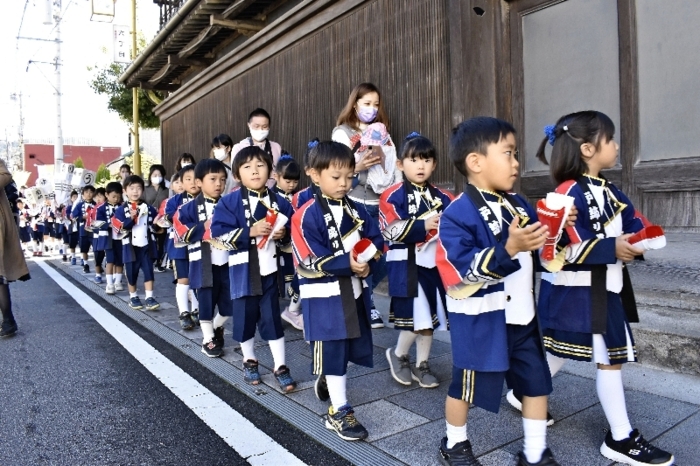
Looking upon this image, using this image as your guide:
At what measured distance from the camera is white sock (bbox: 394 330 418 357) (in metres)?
3.86

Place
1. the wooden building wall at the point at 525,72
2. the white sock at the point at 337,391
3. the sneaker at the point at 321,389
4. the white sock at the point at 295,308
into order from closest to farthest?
1. the white sock at the point at 337,391
2. the sneaker at the point at 321,389
3. the wooden building wall at the point at 525,72
4. the white sock at the point at 295,308

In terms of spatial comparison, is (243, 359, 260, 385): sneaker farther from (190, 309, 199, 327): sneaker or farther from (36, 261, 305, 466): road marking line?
(190, 309, 199, 327): sneaker

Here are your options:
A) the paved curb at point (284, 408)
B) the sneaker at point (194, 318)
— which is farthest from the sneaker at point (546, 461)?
the sneaker at point (194, 318)

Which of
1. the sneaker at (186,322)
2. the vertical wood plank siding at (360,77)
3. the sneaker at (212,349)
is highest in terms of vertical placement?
the vertical wood plank siding at (360,77)

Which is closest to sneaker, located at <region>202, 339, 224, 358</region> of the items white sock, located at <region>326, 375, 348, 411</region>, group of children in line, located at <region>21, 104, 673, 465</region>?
group of children in line, located at <region>21, 104, 673, 465</region>

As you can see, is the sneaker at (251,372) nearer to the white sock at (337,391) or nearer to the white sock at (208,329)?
the white sock at (208,329)

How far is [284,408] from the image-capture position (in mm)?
3523

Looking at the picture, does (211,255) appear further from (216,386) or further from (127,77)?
(127,77)

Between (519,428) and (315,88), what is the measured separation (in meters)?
6.29

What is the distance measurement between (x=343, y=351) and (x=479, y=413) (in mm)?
915

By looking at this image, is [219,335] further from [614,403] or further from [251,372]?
[614,403]

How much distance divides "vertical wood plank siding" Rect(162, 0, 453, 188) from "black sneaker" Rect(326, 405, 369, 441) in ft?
11.8

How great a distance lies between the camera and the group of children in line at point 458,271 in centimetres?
244

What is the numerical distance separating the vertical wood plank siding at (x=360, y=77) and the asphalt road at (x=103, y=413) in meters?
3.68
